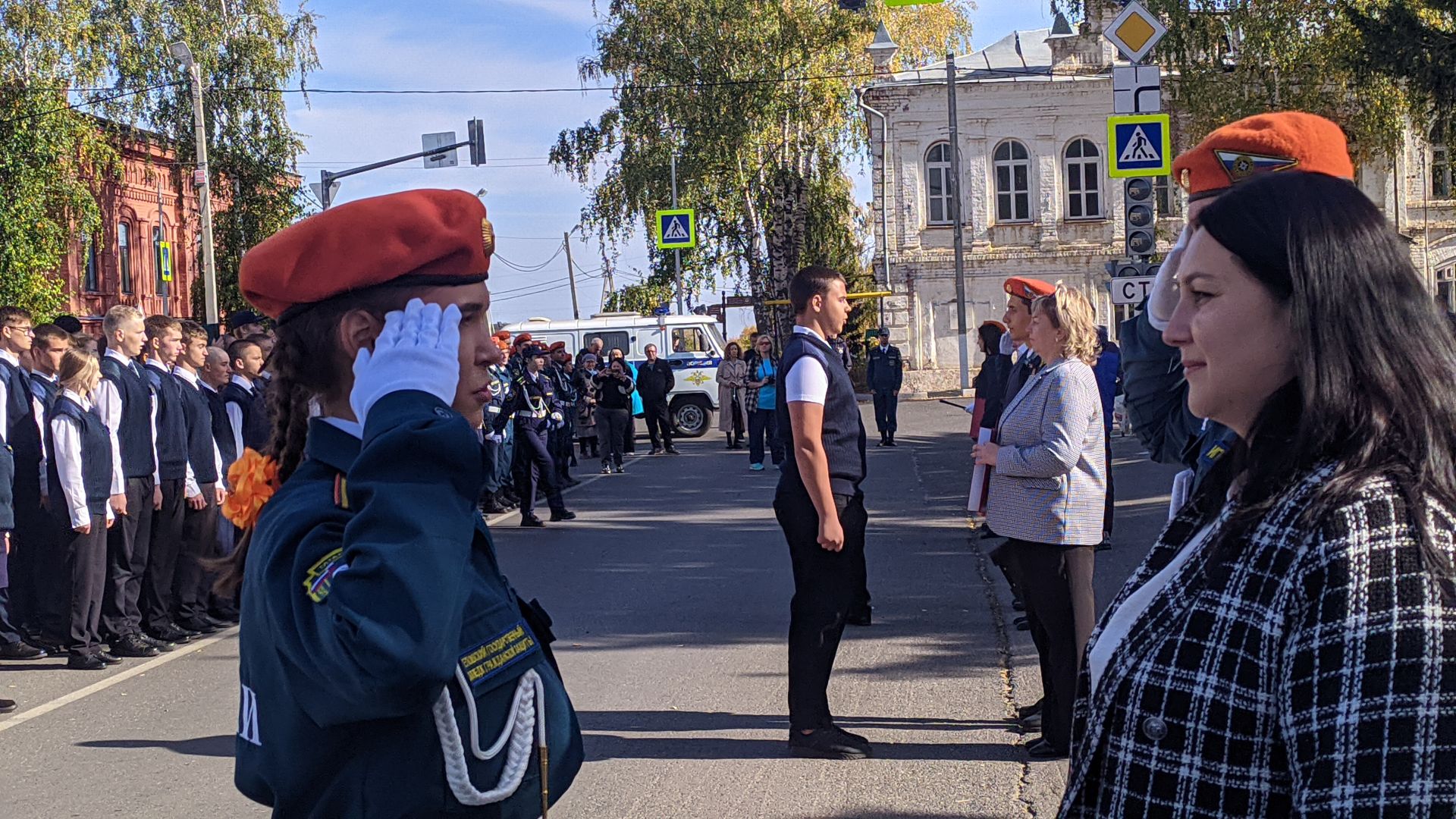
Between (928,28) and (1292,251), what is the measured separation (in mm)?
45074

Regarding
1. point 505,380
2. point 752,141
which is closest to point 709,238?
point 752,141

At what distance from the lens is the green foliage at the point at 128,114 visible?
105 ft

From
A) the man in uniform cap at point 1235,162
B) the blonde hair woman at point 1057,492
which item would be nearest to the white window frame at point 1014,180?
the blonde hair woman at point 1057,492

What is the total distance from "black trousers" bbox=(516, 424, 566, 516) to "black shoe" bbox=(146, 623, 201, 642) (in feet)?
18.3

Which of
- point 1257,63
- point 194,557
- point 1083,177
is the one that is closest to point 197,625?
point 194,557

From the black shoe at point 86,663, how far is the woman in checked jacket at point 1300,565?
7.95 meters

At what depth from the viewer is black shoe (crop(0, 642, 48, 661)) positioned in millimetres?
8883

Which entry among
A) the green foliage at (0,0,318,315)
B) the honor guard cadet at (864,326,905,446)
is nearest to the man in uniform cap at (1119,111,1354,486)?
the honor guard cadet at (864,326,905,446)

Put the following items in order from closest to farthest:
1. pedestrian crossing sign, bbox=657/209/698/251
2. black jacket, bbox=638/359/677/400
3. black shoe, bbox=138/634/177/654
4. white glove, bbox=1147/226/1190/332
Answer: white glove, bbox=1147/226/1190/332 → black shoe, bbox=138/634/177/654 → black jacket, bbox=638/359/677/400 → pedestrian crossing sign, bbox=657/209/698/251

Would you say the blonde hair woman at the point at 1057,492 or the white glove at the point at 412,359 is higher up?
the white glove at the point at 412,359

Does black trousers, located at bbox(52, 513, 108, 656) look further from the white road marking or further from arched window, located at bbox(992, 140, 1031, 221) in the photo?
arched window, located at bbox(992, 140, 1031, 221)

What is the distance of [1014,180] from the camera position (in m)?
41.8

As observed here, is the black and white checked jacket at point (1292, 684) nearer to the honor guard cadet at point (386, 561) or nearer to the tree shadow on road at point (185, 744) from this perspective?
the honor guard cadet at point (386, 561)

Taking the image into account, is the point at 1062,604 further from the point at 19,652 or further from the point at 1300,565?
A: the point at 19,652
